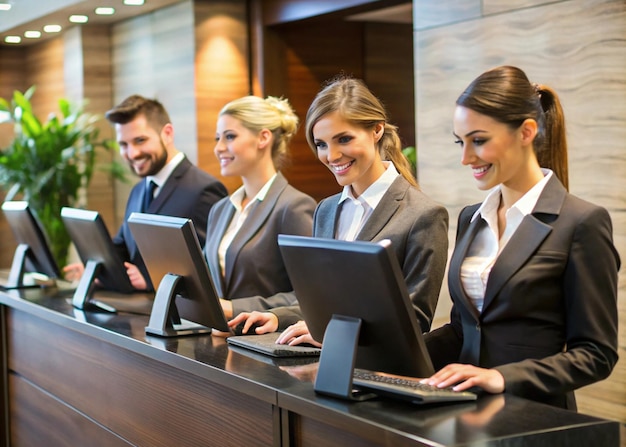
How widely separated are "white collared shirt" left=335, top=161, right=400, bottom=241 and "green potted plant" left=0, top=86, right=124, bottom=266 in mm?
6187

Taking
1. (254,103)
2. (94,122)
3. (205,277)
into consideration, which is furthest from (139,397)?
(94,122)

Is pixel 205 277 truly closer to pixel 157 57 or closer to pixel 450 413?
pixel 450 413

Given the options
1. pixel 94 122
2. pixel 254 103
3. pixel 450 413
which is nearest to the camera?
pixel 450 413

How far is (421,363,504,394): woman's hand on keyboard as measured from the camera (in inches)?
87.9

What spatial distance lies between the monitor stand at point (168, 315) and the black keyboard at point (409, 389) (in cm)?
109

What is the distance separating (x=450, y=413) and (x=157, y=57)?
6931mm

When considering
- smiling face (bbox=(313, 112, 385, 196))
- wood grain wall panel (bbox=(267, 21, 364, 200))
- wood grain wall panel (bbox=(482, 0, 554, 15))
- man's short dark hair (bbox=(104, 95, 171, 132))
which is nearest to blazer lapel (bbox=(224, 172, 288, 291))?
smiling face (bbox=(313, 112, 385, 196))

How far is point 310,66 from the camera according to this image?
8125mm

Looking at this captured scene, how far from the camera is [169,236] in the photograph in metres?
3.14

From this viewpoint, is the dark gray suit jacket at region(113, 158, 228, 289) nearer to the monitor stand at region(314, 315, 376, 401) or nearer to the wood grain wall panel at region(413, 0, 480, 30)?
the wood grain wall panel at region(413, 0, 480, 30)

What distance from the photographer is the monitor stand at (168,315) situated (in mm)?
3224

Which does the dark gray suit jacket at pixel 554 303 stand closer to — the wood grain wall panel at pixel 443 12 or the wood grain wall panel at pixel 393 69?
the wood grain wall panel at pixel 443 12

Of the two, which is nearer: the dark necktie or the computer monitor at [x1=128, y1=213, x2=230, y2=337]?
the computer monitor at [x1=128, y1=213, x2=230, y2=337]

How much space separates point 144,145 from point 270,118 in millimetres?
925
